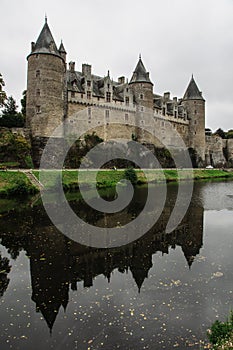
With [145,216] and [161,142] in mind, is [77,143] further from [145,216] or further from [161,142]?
[145,216]

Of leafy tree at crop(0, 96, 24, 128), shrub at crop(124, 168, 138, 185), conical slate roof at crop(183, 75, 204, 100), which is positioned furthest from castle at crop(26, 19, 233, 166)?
shrub at crop(124, 168, 138, 185)

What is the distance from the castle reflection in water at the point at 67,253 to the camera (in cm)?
782

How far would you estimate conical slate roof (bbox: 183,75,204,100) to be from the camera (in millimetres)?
59844

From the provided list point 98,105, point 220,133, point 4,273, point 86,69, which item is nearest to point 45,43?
point 86,69

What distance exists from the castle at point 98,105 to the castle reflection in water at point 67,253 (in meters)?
22.0

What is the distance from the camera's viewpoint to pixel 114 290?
773 centimetres

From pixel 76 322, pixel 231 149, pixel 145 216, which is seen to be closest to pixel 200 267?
pixel 76 322

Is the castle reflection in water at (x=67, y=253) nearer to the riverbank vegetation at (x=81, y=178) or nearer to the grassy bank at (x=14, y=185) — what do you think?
the grassy bank at (x=14, y=185)

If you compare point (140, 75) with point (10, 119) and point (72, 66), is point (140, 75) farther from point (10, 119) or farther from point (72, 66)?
point (10, 119)

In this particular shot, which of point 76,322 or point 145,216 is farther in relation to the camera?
point 145,216

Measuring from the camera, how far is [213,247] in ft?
36.8

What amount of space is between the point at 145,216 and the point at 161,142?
3748 centimetres

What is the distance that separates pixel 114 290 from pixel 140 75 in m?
44.3

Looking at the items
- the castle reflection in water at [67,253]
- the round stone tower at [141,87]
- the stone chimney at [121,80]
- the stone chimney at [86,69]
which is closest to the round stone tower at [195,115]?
the round stone tower at [141,87]
